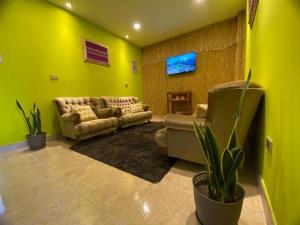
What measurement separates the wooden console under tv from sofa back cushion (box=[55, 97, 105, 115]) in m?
2.46

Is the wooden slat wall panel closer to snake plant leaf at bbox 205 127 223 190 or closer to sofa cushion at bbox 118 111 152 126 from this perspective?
sofa cushion at bbox 118 111 152 126

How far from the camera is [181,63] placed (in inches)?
189

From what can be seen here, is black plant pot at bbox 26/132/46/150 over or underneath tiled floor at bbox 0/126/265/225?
over

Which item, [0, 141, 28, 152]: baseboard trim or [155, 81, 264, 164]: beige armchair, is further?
[0, 141, 28, 152]: baseboard trim

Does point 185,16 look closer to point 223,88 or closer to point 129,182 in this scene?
point 223,88

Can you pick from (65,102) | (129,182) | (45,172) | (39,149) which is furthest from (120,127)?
(129,182)

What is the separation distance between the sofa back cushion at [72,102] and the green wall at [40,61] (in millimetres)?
296

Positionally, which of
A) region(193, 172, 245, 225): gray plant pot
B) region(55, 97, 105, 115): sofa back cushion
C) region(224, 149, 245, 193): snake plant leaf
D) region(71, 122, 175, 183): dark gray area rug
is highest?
region(55, 97, 105, 115): sofa back cushion

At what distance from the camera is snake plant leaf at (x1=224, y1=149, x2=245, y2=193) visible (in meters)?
0.72

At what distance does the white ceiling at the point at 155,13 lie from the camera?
3096mm

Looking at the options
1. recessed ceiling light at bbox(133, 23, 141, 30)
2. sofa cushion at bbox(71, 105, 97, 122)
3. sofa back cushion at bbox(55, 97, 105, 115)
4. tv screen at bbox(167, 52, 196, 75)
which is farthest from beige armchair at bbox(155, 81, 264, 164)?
tv screen at bbox(167, 52, 196, 75)

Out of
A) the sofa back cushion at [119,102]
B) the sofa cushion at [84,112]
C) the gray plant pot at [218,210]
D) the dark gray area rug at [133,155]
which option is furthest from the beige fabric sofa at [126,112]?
the gray plant pot at [218,210]

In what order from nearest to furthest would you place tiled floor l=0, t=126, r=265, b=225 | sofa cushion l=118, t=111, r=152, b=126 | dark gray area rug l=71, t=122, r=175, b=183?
tiled floor l=0, t=126, r=265, b=225, dark gray area rug l=71, t=122, r=175, b=183, sofa cushion l=118, t=111, r=152, b=126

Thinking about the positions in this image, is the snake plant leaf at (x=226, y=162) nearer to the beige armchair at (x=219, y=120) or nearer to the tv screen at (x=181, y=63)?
the beige armchair at (x=219, y=120)
